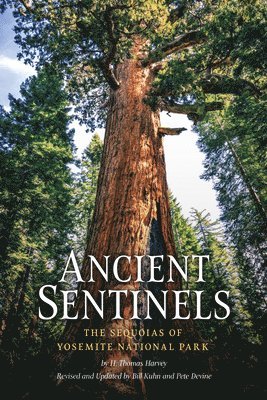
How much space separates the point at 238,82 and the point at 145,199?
2.55 m

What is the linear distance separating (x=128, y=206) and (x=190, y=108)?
8.16 feet

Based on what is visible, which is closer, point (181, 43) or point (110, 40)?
point (110, 40)

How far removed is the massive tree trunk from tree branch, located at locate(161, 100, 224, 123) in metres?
0.38

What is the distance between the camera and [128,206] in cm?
375

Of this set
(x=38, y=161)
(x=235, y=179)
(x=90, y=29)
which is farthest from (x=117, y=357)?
(x=235, y=179)

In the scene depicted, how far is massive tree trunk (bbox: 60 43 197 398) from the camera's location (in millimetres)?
3033

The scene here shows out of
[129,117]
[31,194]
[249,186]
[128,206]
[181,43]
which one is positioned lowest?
[128,206]

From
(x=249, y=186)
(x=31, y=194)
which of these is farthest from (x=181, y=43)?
(x=249, y=186)

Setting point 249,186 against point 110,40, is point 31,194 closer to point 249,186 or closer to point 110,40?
point 110,40

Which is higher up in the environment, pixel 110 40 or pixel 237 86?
pixel 237 86

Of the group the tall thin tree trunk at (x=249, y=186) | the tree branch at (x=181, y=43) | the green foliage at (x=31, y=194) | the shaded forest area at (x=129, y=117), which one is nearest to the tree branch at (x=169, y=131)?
the shaded forest area at (x=129, y=117)

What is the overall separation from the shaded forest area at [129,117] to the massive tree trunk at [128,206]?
0.05 m

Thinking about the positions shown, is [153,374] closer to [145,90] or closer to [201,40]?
[145,90]

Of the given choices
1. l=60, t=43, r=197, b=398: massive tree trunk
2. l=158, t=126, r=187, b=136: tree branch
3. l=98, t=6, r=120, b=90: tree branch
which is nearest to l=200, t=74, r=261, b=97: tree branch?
l=158, t=126, r=187, b=136: tree branch
